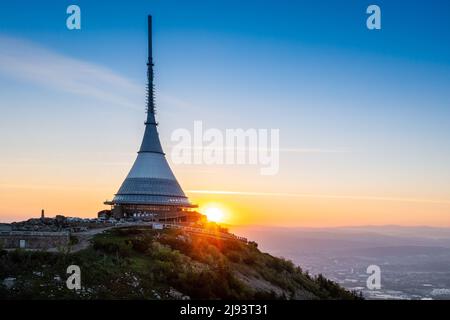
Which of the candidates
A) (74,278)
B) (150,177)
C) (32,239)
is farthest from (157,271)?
(150,177)

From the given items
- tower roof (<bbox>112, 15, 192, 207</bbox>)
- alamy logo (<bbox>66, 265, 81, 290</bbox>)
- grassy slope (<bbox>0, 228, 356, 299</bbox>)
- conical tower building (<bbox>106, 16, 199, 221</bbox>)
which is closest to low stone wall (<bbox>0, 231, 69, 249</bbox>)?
grassy slope (<bbox>0, 228, 356, 299</bbox>)

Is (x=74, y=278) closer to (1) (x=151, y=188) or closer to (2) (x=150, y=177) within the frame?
(1) (x=151, y=188)

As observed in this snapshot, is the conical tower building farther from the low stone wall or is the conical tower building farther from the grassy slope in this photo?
the low stone wall

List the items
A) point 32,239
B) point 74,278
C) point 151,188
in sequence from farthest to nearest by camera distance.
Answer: point 151,188 < point 32,239 < point 74,278

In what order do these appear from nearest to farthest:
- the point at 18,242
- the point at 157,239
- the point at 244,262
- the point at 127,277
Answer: the point at 127,277, the point at 18,242, the point at 157,239, the point at 244,262

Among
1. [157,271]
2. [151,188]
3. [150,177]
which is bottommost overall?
[157,271]
